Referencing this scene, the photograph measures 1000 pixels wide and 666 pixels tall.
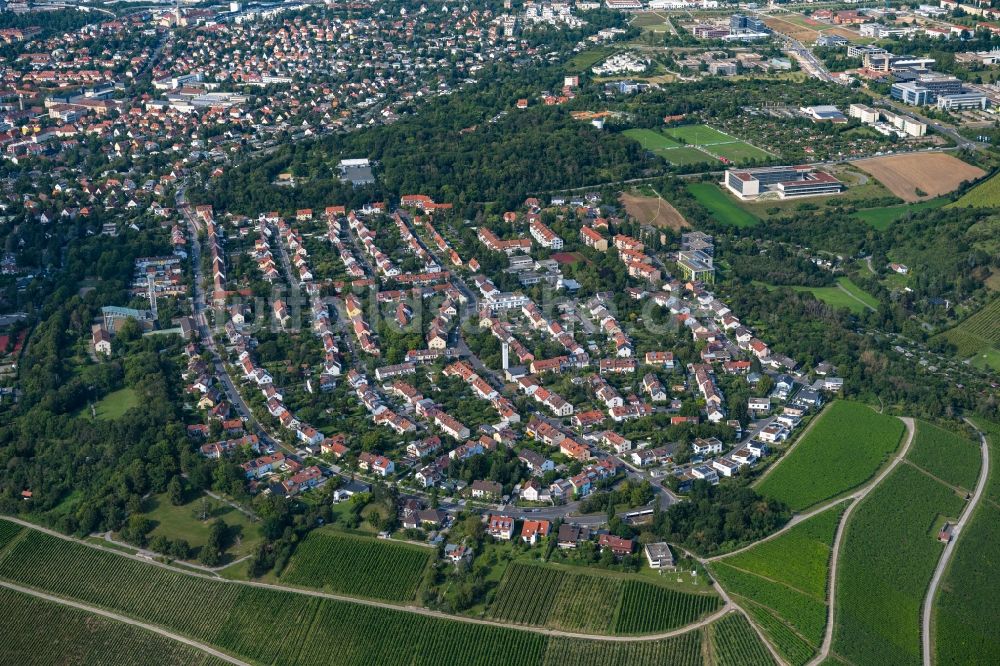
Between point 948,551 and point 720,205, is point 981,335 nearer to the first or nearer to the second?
point 948,551

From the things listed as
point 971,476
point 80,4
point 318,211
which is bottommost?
point 80,4

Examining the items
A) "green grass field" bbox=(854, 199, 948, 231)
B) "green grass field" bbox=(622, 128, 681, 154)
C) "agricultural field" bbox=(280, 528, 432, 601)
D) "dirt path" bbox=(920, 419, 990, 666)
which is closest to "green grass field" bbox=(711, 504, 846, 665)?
"dirt path" bbox=(920, 419, 990, 666)

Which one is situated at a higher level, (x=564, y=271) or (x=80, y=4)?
(x=564, y=271)

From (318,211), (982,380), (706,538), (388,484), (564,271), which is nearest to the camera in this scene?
(706,538)

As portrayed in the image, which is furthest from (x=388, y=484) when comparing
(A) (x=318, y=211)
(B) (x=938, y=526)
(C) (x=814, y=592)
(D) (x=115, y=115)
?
(D) (x=115, y=115)

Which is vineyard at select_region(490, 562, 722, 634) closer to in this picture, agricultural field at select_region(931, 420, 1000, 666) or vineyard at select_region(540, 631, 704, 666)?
vineyard at select_region(540, 631, 704, 666)

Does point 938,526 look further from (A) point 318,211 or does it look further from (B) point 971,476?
(A) point 318,211

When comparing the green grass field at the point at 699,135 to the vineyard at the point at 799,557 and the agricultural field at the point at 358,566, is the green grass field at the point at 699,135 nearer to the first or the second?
the vineyard at the point at 799,557

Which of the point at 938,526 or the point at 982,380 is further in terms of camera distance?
the point at 982,380
